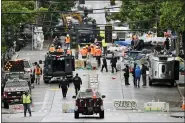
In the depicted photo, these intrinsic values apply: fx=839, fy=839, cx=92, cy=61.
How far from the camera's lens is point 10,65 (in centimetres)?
6109

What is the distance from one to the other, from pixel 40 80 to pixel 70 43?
17647mm

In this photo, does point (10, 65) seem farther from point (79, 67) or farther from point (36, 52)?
point (36, 52)

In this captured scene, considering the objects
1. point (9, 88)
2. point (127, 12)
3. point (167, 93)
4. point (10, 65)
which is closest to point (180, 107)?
point (167, 93)

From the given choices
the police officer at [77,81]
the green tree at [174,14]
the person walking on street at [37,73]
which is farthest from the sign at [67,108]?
the person walking on street at [37,73]

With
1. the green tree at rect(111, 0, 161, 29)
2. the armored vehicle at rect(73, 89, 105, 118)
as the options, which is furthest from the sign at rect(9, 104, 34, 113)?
the green tree at rect(111, 0, 161, 29)

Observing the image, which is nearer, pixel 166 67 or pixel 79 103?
pixel 79 103

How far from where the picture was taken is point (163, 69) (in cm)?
6028

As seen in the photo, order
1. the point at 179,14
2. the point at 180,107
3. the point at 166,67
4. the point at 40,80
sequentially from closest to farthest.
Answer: the point at 180,107
the point at 179,14
the point at 166,67
the point at 40,80

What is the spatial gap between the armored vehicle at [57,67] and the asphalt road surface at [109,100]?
0.71 meters

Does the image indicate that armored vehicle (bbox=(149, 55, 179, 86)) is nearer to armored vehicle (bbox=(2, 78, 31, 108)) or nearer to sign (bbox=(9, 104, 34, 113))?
armored vehicle (bbox=(2, 78, 31, 108))

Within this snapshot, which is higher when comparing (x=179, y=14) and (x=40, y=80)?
(x=179, y=14)

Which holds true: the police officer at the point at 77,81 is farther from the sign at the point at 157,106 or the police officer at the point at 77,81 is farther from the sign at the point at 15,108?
the sign at the point at 157,106

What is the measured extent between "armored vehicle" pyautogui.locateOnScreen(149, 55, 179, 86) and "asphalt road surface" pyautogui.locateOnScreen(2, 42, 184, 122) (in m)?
0.73

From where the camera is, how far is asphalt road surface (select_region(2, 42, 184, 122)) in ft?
152
